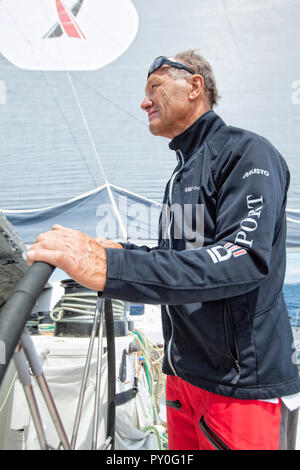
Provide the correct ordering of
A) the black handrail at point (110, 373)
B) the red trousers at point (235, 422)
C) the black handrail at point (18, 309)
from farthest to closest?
the black handrail at point (110, 373), the red trousers at point (235, 422), the black handrail at point (18, 309)

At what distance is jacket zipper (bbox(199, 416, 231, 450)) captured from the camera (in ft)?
2.09

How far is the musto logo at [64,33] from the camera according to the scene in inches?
190

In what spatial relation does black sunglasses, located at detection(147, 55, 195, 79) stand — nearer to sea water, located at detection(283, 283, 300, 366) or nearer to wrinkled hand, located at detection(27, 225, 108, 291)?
wrinkled hand, located at detection(27, 225, 108, 291)

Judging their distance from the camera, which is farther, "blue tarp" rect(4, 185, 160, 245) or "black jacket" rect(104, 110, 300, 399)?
"blue tarp" rect(4, 185, 160, 245)

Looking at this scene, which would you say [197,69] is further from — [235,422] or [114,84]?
[114,84]

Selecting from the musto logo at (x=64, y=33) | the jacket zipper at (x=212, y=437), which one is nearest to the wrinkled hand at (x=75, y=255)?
the jacket zipper at (x=212, y=437)

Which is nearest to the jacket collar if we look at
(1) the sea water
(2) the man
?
(2) the man

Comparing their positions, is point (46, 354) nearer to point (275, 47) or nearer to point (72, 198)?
point (72, 198)

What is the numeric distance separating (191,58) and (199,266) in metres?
0.65

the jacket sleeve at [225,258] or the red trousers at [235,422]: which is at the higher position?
the jacket sleeve at [225,258]

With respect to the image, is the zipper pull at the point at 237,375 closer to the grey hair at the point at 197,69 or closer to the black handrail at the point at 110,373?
the black handrail at the point at 110,373

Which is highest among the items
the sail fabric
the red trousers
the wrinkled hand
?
the sail fabric

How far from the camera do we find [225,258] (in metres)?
0.50
